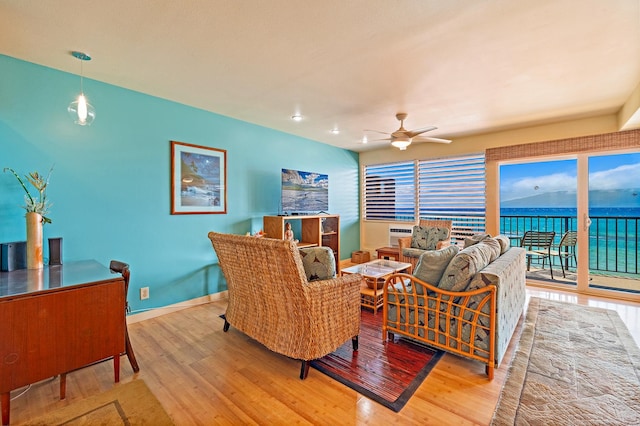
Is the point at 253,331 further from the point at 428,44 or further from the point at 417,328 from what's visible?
the point at 428,44

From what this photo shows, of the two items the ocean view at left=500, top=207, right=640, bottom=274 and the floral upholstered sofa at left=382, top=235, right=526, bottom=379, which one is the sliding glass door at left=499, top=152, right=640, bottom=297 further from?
the floral upholstered sofa at left=382, top=235, right=526, bottom=379

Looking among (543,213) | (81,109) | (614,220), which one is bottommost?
(614,220)

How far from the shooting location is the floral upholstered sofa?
6.78 feet

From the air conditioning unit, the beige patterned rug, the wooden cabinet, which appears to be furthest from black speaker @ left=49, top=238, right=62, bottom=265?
the air conditioning unit

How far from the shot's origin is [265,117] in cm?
404

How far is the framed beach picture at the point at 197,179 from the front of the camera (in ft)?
11.4

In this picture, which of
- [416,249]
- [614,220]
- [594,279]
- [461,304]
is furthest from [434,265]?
[614,220]

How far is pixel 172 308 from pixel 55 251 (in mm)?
1356

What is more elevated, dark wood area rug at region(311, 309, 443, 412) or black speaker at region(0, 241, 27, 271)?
black speaker at region(0, 241, 27, 271)

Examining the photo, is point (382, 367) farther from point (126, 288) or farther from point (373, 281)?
point (126, 288)

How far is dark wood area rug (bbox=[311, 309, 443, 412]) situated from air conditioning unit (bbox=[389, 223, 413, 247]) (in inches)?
134

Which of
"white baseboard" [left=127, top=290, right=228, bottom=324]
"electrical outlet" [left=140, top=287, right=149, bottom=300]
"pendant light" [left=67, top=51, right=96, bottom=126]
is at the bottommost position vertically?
"white baseboard" [left=127, top=290, right=228, bottom=324]

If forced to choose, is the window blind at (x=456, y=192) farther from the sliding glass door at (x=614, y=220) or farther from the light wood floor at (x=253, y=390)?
the light wood floor at (x=253, y=390)

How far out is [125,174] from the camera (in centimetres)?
308
